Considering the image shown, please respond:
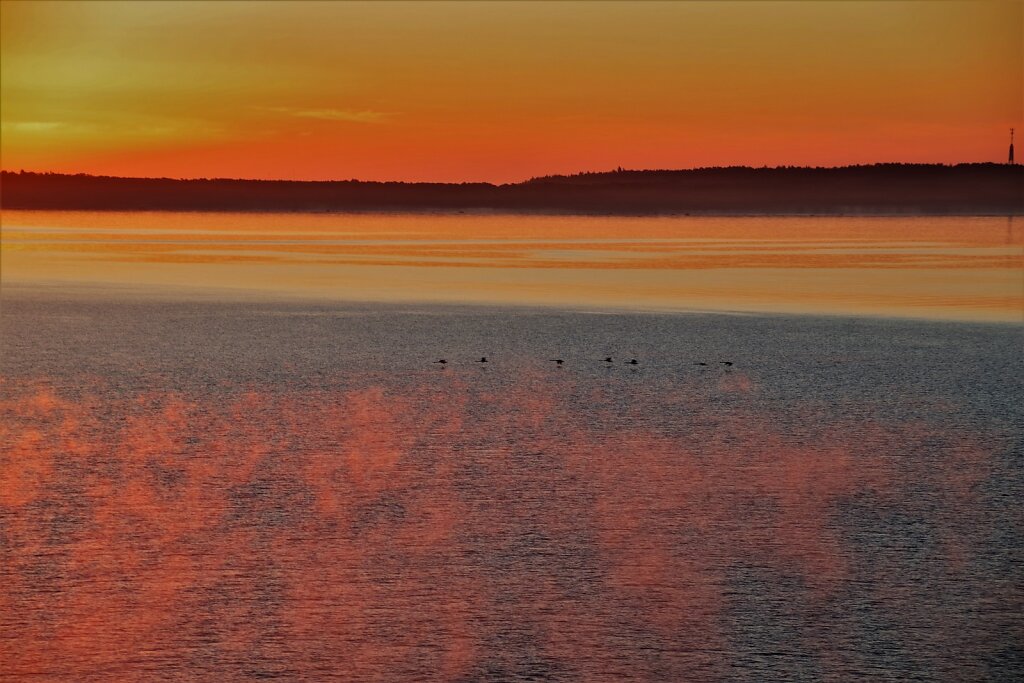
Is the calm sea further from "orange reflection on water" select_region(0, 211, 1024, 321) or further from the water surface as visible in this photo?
"orange reflection on water" select_region(0, 211, 1024, 321)

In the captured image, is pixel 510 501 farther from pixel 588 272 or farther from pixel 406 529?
pixel 588 272

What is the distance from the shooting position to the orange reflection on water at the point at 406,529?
18.9 ft

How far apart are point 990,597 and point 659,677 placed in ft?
6.43

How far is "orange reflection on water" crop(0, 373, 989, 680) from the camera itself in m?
5.75

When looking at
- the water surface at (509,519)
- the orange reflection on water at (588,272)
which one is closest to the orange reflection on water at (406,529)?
the water surface at (509,519)

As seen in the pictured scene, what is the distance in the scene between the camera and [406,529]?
767 cm

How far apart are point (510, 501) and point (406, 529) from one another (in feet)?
3.01

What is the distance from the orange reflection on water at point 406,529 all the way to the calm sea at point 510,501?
0.02 m

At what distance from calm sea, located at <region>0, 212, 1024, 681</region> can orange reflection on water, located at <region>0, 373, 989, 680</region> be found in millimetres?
24

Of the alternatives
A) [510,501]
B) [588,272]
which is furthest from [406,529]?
[588,272]

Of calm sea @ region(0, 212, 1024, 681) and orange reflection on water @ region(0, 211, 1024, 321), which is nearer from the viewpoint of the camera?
calm sea @ region(0, 212, 1024, 681)

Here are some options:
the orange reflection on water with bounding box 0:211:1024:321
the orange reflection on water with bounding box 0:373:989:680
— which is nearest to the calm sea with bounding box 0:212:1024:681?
the orange reflection on water with bounding box 0:373:989:680

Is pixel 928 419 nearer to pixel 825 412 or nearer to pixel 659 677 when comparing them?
pixel 825 412

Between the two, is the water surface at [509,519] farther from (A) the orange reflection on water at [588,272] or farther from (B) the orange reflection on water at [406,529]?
(A) the orange reflection on water at [588,272]
